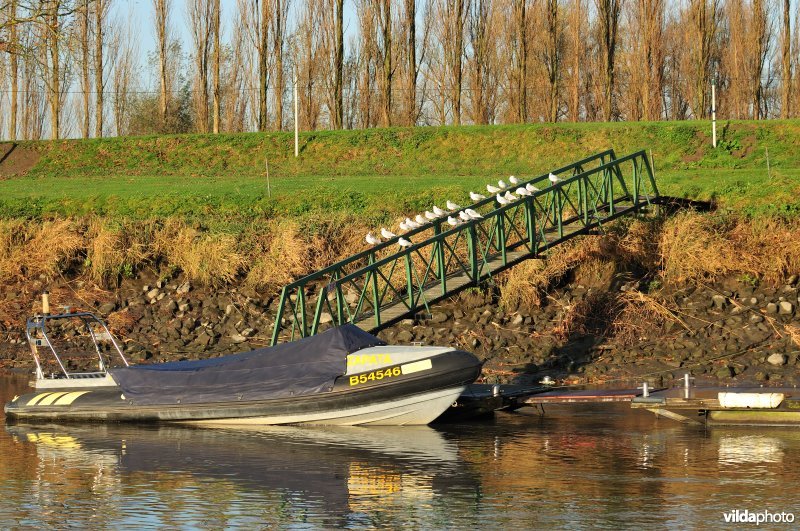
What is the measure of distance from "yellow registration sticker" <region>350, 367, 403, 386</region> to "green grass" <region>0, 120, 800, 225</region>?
16.0 meters

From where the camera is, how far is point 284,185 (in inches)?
1812

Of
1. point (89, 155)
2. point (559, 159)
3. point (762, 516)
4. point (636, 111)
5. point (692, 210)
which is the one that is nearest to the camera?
point (762, 516)

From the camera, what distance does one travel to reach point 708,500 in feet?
54.2

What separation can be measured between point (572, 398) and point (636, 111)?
146ft

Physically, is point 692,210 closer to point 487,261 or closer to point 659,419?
point 487,261

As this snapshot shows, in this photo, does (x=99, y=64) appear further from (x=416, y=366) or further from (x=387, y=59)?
(x=416, y=366)

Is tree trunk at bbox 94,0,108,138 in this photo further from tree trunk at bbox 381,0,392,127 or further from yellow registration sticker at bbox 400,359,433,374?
yellow registration sticker at bbox 400,359,433,374

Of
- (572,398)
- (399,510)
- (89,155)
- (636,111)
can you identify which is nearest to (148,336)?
(572,398)

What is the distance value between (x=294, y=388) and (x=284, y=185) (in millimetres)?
23317

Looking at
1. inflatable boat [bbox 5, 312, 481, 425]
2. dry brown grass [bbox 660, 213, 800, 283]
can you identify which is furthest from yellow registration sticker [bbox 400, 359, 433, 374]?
dry brown grass [bbox 660, 213, 800, 283]

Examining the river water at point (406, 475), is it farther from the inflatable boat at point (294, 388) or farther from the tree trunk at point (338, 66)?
the tree trunk at point (338, 66)

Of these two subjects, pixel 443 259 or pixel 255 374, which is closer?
pixel 255 374

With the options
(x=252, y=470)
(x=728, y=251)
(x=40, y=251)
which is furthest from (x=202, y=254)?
(x=252, y=470)

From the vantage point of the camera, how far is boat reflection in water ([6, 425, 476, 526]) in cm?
1648
